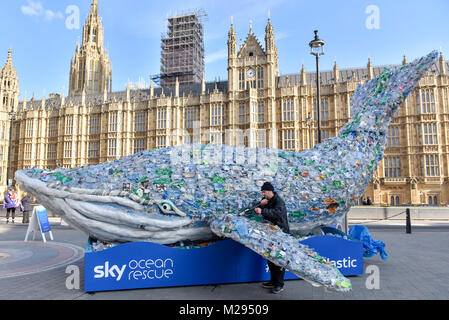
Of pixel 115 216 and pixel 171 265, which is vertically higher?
pixel 115 216

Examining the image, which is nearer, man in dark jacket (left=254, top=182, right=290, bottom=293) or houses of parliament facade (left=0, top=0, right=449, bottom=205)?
man in dark jacket (left=254, top=182, right=290, bottom=293)

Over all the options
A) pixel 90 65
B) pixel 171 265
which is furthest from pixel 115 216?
pixel 90 65

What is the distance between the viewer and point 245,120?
3638 cm

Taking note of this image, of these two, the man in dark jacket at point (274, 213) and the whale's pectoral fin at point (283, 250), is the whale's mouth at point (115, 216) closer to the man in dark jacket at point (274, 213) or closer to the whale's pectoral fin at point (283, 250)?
the whale's pectoral fin at point (283, 250)

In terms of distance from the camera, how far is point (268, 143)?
35219 mm

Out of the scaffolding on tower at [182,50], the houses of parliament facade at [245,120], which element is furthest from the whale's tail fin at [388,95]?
the scaffolding on tower at [182,50]

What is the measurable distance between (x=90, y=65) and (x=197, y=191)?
56.9 m

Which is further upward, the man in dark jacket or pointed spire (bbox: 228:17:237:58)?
pointed spire (bbox: 228:17:237:58)

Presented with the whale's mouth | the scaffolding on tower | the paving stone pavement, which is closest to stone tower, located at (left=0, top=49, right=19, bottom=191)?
the scaffolding on tower

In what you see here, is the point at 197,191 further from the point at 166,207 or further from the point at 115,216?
the point at 115,216

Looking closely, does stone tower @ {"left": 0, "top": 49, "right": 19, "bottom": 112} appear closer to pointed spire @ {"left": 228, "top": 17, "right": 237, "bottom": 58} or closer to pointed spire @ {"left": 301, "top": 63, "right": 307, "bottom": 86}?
pointed spire @ {"left": 228, "top": 17, "right": 237, "bottom": 58}

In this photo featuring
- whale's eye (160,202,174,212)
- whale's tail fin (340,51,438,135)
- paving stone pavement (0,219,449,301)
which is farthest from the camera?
whale's tail fin (340,51,438,135)

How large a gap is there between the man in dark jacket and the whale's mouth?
42.5 inches

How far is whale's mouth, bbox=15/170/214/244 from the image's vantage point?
4758 millimetres
